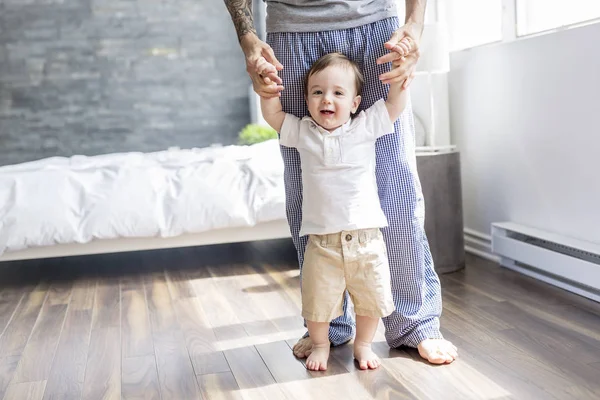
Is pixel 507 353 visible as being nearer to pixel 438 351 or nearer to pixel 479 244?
pixel 438 351

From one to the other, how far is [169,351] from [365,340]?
63 cm

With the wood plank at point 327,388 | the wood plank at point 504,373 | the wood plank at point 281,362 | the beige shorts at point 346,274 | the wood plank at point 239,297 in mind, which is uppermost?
the beige shorts at point 346,274

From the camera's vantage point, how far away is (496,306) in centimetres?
249

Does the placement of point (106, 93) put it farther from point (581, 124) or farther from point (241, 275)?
point (581, 124)

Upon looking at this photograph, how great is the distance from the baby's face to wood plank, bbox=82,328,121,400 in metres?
0.89

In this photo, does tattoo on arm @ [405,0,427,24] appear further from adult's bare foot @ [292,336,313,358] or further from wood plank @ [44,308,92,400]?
wood plank @ [44,308,92,400]

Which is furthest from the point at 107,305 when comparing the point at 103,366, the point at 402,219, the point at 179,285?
the point at 402,219

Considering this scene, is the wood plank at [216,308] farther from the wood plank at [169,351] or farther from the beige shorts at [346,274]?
the beige shorts at [346,274]

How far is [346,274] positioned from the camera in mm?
1878

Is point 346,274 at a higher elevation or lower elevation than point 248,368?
higher

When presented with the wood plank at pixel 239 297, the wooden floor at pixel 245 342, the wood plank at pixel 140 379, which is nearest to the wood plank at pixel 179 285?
the wooden floor at pixel 245 342

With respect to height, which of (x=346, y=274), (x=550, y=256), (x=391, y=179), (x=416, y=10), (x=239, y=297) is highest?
(x=416, y=10)

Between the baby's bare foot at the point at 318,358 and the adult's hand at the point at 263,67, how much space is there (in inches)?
27.8

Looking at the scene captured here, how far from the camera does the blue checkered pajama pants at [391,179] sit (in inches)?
75.6
